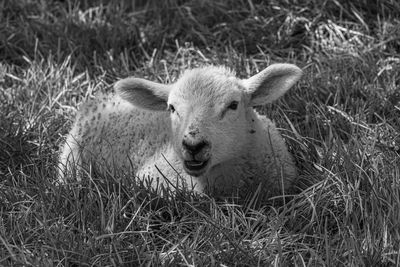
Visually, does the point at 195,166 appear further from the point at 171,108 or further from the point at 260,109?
the point at 260,109

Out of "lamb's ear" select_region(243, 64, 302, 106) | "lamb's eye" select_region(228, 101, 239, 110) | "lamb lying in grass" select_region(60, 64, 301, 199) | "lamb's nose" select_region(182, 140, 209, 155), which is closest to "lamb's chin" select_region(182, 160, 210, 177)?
"lamb lying in grass" select_region(60, 64, 301, 199)

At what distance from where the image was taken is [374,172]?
571 centimetres

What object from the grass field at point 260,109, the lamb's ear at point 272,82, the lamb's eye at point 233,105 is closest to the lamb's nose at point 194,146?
the grass field at point 260,109

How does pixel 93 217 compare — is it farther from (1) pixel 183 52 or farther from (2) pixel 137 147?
(1) pixel 183 52

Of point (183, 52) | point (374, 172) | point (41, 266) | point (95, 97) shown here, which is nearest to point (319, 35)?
point (183, 52)

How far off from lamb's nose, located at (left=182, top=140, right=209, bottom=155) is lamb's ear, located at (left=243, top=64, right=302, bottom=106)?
2.92ft

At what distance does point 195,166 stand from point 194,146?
19 centimetres

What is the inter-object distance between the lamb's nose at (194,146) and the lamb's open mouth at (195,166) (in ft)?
0.33

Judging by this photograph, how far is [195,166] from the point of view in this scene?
19.0ft

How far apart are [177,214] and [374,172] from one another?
1438 mm

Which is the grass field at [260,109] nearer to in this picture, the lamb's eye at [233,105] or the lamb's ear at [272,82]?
the lamb's ear at [272,82]

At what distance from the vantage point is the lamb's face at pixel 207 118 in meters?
5.75

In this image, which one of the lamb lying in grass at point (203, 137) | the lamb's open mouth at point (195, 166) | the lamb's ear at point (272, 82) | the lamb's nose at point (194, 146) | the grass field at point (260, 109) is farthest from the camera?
the lamb's ear at point (272, 82)

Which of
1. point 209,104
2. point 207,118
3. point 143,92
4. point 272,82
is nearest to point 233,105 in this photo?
point 209,104
